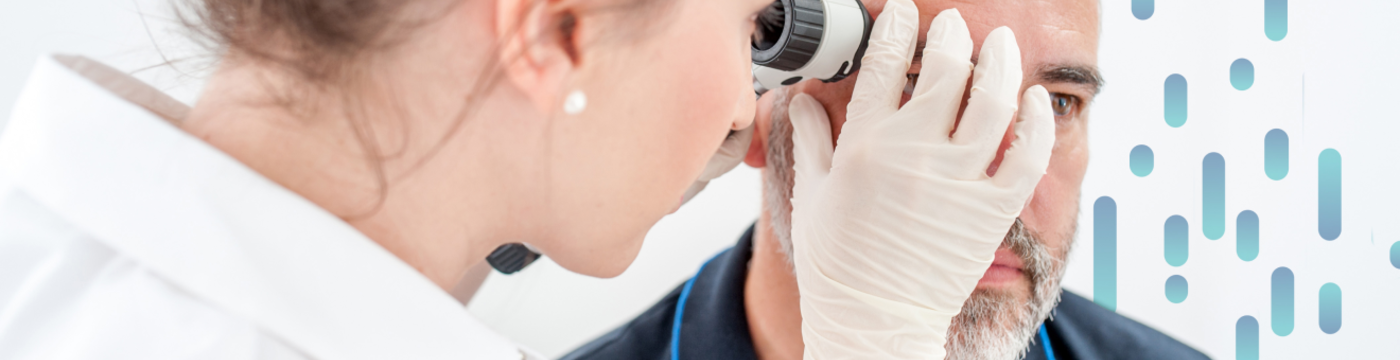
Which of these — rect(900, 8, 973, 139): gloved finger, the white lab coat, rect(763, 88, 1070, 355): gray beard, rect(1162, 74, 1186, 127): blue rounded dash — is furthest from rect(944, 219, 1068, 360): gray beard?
the white lab coat

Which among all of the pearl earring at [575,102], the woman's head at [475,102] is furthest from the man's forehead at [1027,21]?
the pearl earring at [575,102]

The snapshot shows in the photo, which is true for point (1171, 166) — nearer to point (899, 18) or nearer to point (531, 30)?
point (899, 18)

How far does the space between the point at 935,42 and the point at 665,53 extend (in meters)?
0.41

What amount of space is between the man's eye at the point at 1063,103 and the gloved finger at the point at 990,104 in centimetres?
22

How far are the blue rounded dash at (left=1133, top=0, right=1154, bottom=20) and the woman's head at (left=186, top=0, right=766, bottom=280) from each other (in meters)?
1.06

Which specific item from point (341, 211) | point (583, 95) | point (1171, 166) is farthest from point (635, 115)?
point (1171, 166)

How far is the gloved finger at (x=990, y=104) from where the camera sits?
0.82 metres

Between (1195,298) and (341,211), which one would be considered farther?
(1195,298)

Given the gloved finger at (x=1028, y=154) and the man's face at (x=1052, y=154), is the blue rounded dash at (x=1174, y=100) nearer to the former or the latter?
the man's face at (x=1052, y=154)

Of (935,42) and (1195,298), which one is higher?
(935,42)

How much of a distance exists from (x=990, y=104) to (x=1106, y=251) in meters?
0.90

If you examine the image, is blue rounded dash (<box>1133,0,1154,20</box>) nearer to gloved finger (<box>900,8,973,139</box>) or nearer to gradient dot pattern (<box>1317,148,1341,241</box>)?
gradient dot pattern (<box>1317,148,1341,241</box>)

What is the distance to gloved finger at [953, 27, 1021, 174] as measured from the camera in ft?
2.70

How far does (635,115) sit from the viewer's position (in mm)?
617
